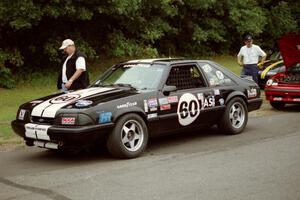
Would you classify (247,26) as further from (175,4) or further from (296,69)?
(296,69)

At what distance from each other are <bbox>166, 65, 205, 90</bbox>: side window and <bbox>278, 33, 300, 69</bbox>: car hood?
4389 mm

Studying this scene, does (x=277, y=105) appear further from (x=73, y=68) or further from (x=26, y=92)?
(x=26, y=92)

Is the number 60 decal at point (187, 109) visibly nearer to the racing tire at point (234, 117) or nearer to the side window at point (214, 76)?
the side window at point (214, 76)

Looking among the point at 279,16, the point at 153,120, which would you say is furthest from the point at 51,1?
the point at 279,16

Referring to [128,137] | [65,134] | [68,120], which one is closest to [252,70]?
[128,137]

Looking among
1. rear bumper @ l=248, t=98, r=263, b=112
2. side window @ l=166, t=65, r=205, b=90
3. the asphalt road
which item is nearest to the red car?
rear bumper @ l=248, t=98, r=263, b=112

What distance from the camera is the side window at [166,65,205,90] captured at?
795 cm

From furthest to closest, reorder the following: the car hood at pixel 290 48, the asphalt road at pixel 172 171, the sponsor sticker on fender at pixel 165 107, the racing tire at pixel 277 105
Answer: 1. the racing tire at pixel 277 105
2. the car hood at pixel 290 48
3. the sponsor sticker on fender at pixel 165 107
4. the asphalt road at pixel 172 171

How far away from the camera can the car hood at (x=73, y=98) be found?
269 inches

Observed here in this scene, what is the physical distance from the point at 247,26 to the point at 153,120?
735 inches

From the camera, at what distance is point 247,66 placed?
1271cm

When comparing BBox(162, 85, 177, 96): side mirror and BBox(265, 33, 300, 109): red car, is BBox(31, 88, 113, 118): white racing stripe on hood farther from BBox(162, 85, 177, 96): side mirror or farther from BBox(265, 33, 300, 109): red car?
BBox(265, 33, 300, 109): red car

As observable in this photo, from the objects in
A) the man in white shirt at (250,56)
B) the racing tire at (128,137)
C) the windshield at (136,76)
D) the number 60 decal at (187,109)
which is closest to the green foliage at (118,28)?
the man in white shirt at (250,56)

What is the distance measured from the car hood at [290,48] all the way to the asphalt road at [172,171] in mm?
3975
